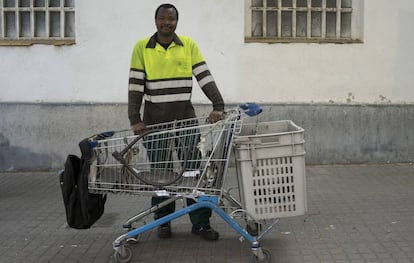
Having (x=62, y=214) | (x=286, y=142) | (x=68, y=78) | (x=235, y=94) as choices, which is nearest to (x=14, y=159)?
(x=68, y=78)

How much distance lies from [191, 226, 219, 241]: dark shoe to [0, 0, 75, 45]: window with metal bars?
398cm

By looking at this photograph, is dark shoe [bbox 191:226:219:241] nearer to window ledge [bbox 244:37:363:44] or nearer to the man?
the man

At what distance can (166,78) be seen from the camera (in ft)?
14.9

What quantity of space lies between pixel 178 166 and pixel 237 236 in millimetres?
1128

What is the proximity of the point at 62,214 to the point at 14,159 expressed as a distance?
233 cm

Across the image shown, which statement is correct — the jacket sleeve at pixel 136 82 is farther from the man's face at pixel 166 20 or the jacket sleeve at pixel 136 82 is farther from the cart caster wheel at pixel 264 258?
the cart caster wheel at pixel 264 258

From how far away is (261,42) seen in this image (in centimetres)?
740

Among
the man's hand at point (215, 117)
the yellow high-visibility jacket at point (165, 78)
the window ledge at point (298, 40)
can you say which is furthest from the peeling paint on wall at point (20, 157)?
the man's hand at point (215, 117)

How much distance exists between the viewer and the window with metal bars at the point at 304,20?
7.56 metres

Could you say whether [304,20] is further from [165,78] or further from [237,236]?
[237,236]

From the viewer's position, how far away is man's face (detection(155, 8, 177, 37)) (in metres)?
4.39

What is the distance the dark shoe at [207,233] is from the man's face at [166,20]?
5.71 feet

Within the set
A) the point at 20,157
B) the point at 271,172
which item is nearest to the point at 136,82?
the point at 271,172

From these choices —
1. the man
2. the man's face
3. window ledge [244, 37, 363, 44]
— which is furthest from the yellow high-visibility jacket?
window ledge [244, 37, 363, 44]
